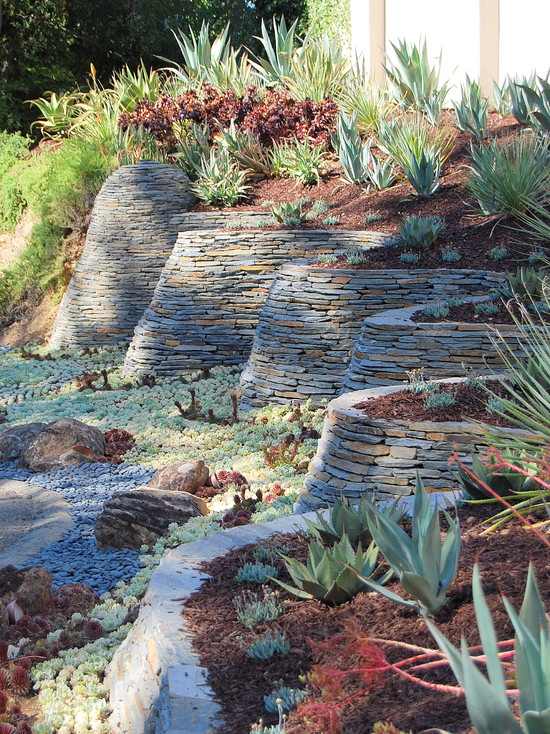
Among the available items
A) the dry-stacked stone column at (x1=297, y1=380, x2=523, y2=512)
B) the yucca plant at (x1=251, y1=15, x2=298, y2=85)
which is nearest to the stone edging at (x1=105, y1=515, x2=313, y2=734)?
the dry-stacked stone column at (x1=297, y1=380, x2=523, y2=512)

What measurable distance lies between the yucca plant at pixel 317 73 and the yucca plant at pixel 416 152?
270cm

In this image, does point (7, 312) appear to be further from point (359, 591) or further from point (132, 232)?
point (359, 591)

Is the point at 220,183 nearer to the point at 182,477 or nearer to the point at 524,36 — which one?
the point at 524,36

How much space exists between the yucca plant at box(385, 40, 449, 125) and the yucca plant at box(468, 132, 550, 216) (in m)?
3.18

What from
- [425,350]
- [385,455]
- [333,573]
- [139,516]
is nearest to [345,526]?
[333,573]

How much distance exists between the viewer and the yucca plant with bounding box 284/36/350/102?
48.9 feet

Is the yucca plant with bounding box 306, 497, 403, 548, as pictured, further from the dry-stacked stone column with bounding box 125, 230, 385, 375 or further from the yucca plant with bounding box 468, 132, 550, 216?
the dry-stacked stone column with bounding box 125, 230, 385, 375

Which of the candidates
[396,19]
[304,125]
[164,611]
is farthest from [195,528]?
[396,19]

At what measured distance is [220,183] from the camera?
13641 mm

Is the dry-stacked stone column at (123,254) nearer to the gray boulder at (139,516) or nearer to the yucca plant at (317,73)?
Result: the yucca plant at (317,73)

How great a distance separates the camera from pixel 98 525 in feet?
21.2

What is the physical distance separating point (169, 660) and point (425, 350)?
4435 mm

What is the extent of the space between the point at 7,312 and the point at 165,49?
839 centimetres

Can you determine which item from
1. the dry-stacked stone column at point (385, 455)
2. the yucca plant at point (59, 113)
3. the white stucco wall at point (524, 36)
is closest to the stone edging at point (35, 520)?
the dry-stacked stone column at point (385, 455)
